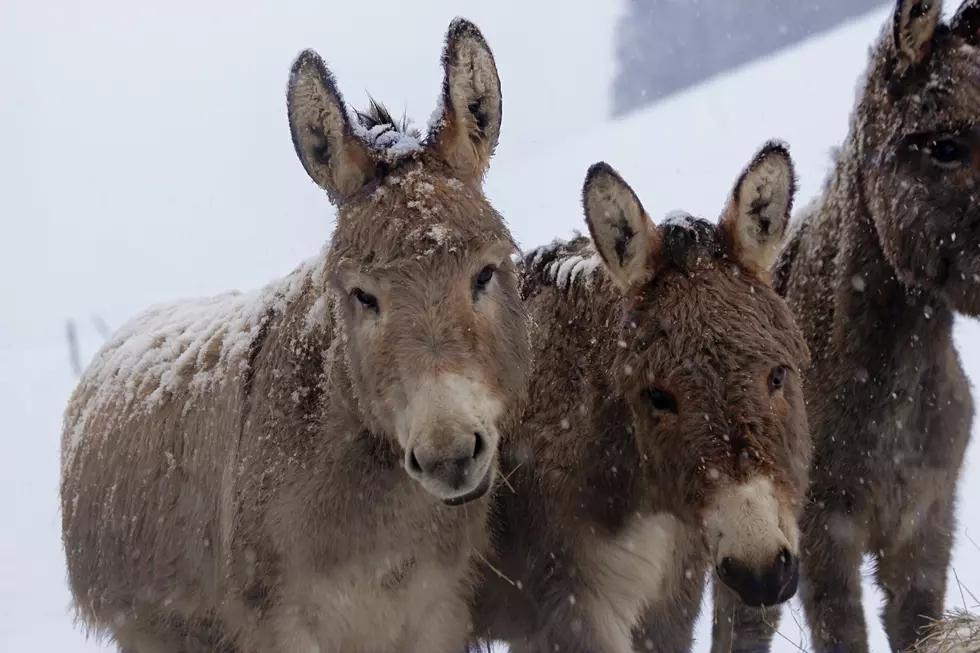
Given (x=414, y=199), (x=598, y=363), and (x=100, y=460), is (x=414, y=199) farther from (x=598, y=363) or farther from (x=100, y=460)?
(x=100, y=460)

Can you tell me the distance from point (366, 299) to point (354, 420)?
0.54 m

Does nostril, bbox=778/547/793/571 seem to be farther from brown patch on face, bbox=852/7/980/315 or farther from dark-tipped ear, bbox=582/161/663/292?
brown patch on face, bbox=852/7/980/315

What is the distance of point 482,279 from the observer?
11.1 feet

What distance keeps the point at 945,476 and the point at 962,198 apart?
4.35 ft

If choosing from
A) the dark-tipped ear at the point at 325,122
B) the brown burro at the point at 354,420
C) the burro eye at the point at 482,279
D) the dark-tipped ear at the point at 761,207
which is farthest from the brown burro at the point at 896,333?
the dark-tipped ear at the point at 325,122

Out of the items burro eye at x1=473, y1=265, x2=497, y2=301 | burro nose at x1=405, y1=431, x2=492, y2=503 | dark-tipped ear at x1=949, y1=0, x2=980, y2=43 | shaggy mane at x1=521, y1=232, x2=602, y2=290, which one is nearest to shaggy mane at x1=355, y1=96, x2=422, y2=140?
burro eye at x1=473, y1=265, x2=497, y2=301

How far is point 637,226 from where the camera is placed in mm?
3676

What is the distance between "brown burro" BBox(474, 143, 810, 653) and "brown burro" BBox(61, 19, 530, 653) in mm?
383

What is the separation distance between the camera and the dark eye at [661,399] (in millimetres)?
3400

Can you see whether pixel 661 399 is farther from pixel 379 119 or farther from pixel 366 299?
pixel 379 119

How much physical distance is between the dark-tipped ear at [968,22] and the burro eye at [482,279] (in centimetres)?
251

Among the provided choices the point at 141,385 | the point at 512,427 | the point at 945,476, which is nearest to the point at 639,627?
the point at 512,427

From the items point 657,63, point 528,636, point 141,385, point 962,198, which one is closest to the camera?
point 962,198

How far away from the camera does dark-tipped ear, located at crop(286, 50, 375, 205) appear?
3.49 m
